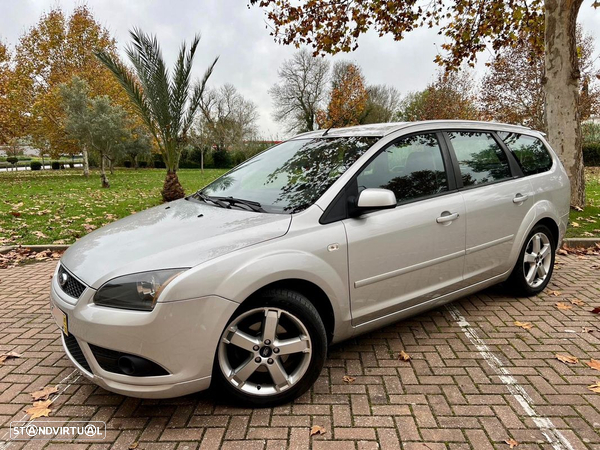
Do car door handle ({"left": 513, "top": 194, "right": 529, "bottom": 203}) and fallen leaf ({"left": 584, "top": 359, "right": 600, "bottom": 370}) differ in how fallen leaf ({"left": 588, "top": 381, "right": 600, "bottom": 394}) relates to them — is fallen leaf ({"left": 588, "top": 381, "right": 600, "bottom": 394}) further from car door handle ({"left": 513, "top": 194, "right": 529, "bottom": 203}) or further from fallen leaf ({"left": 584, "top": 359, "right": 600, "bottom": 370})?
car door handle ({"left": 513, "top": 194, "right": 529, "bottom": 203})

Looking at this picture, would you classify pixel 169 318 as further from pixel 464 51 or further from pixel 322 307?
pixel 464 51

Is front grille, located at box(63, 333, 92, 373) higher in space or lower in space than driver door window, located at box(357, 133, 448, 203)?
lower

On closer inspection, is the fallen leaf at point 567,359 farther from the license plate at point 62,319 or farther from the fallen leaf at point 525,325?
the license plate at point 62,319

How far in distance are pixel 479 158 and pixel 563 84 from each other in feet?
18.9

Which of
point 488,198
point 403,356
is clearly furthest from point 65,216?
point 488,198

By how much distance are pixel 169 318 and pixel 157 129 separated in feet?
28.3

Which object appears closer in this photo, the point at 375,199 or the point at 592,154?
the point at 375,199

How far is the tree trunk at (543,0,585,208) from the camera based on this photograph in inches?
302

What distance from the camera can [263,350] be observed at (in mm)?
2449

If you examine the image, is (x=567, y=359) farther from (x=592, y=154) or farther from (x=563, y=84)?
(x=592, y=154)

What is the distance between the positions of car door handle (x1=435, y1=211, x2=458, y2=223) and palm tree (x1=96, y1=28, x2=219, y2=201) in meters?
7.46

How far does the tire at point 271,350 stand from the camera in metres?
2.40

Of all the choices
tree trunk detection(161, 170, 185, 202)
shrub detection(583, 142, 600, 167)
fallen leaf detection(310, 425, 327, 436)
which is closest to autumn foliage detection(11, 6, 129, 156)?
tree trunk detection(161, 170, 185, 202)

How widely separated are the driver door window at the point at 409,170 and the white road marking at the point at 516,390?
4.19 ft
